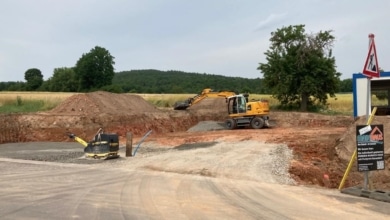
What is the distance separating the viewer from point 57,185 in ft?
36.4

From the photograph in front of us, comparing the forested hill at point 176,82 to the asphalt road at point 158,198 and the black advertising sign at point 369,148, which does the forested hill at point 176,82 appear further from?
the black advertising sign at point 369,148

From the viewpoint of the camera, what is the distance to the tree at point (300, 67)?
141 feet

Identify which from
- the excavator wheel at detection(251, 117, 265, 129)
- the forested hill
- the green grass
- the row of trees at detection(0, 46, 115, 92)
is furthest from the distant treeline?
the excavator wheel at detection(251, 117, 265, 129)

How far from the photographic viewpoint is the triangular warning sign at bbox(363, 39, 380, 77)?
9.52 meters

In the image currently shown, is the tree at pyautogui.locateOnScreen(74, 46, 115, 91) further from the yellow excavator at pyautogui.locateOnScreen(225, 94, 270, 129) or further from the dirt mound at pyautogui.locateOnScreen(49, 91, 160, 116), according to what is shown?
the yellow excavator at pyautogui.locateOnScreen(225, 94, 270, 129)

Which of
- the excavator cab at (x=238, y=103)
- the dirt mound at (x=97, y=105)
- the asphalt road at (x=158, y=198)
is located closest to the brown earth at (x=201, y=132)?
the dirt mound at (x=97, y=105)

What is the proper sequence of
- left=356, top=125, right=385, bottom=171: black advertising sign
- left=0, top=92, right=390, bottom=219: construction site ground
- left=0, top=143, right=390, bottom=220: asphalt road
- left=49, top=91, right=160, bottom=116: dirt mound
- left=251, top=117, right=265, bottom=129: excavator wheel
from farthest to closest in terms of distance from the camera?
1. left=49, top=91, right=160, bottom=116: dirt mound
2. left=251, top=117, right=265, bottom=129: excavator wheel
3. left=0, top=92, right=390, bottom=219: construction site ground
4. left=356, top=125, right=385, bottom=171: black advertising sign
5. left=0, top=143, right=390, bottom=220: asphalt road

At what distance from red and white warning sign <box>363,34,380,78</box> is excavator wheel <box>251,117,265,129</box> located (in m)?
21.4

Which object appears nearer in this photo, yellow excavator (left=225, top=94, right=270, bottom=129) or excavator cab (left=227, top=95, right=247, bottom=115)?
yellow excavator (left=225, top=94, right=270, bottom=129)

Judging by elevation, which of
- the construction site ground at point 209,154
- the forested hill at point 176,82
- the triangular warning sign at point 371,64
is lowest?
the construction site ground at point 209,154

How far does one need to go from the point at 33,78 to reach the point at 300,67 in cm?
11991

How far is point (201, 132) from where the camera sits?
29.2 m

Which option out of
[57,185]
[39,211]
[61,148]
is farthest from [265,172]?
[61,148]

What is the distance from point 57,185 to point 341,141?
11687mm
